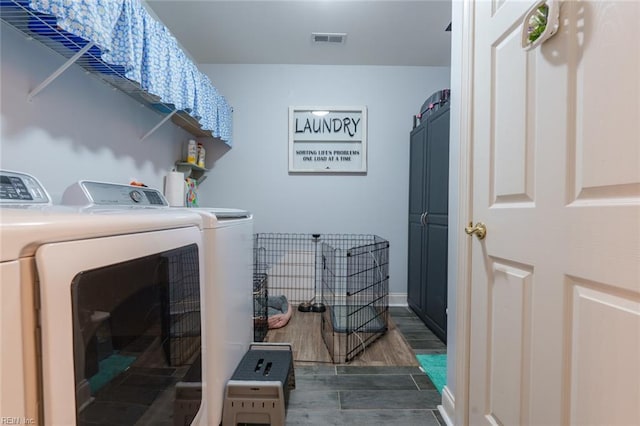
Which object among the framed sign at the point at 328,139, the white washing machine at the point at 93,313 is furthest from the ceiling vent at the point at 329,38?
the white washing machine at the point at 93,313

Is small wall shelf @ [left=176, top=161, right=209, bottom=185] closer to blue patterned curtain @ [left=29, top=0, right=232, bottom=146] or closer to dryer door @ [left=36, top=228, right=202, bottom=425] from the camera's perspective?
blue patterned curtain @ [left=29, top=0, right=232, bottom=146]

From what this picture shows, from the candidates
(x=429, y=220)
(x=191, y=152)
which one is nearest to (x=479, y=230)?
(x=429, y=220)

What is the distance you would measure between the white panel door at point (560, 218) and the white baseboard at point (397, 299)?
189cm

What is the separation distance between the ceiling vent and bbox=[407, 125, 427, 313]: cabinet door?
1.05m

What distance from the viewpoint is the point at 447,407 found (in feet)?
4.58

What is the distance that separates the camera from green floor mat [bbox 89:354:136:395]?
552 millimetres

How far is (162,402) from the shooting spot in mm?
777

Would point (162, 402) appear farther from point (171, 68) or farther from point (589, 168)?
point (171, 68)

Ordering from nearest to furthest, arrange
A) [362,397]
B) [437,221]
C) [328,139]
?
[362,397] < [437,221] < [328,139]

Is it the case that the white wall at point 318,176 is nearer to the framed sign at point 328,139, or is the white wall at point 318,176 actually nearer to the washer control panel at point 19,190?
the framed sign at point 328,139

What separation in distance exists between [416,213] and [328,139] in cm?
117

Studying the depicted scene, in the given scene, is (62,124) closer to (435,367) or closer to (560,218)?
(560,218)

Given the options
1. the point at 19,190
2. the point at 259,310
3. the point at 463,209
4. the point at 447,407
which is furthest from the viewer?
the point at 259,310

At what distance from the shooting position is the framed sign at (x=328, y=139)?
9.80 ft
